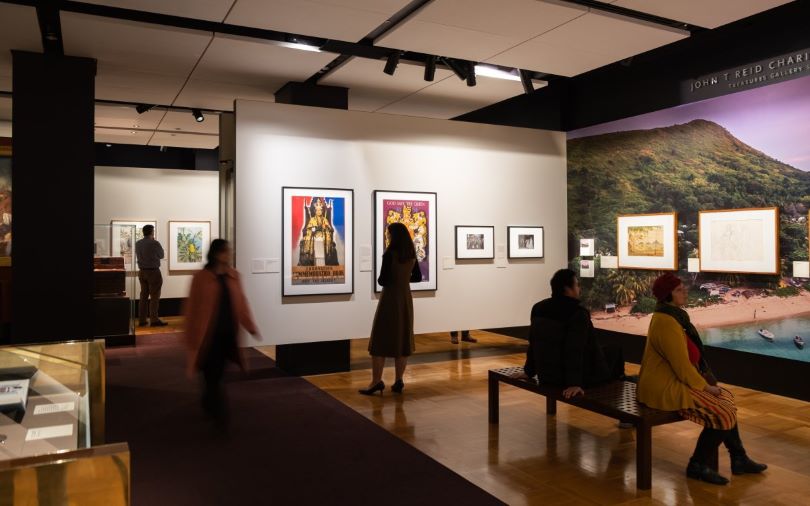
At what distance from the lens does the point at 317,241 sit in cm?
804

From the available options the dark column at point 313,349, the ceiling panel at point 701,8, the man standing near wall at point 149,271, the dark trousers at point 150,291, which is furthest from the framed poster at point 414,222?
the dark trousers at point 150,291

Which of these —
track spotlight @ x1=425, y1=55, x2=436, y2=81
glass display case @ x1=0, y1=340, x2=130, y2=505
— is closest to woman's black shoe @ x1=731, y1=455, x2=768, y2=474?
glass display case @ x1=0, y1=340, x2=130, y2=505

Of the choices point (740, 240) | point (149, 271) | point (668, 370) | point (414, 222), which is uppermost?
point (414, 222)

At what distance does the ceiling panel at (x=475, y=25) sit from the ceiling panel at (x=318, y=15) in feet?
1.10

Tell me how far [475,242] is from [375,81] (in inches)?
108

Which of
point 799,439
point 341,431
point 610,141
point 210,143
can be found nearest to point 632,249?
point 610,141

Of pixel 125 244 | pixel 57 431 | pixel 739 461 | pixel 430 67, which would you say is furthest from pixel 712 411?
pixel 125 244

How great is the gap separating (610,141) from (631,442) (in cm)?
526

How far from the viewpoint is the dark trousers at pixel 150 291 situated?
1273 centimetres

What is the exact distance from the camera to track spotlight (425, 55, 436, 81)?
7.55 metres

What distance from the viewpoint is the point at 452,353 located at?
31.9ft

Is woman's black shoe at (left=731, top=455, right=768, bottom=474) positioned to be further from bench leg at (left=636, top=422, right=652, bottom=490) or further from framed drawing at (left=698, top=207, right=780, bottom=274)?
framed drawing at (left=698, top=207, right=780, bottom=274)

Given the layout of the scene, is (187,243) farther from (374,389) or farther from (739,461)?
(739,461)

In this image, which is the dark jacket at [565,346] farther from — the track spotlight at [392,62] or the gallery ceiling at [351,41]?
the track spotlight at [392,62]
